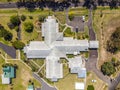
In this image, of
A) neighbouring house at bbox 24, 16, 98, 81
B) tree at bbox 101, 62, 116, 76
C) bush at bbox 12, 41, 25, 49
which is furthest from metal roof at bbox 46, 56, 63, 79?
tree at bbox 101, 62, 116, 76

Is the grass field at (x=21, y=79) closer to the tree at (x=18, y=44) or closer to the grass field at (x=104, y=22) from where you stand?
the tree at (x=18, y=44)

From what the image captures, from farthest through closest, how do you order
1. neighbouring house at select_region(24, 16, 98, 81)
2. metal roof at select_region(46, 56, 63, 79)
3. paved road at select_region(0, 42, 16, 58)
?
paved road at select_region(0, 42, 16, 58)
metal roof at select_region(46, 56, 63, 79)
neighbouring house at select_region(24, 16, 98, 81)

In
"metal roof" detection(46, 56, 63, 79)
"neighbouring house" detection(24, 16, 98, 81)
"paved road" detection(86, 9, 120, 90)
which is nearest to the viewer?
"neighbouring house" detection(24, 16, 98, 81)

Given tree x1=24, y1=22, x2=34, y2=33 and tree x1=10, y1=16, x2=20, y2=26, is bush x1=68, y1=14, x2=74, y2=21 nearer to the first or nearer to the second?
tree x1=24, y1=22, x2=34, y2=33

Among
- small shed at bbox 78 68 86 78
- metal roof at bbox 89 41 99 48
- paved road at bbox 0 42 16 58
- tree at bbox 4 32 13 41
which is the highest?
tree at bbox 4 32 13 41

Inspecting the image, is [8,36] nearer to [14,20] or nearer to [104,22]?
[14,20]

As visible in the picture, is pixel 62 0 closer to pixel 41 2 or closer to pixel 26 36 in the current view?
pixel 41 2

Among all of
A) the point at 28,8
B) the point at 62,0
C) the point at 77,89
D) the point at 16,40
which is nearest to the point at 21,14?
the point at 28,8

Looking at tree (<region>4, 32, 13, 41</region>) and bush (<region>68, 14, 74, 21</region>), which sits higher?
bush (<region>68, 14, 74, 21</region>)
